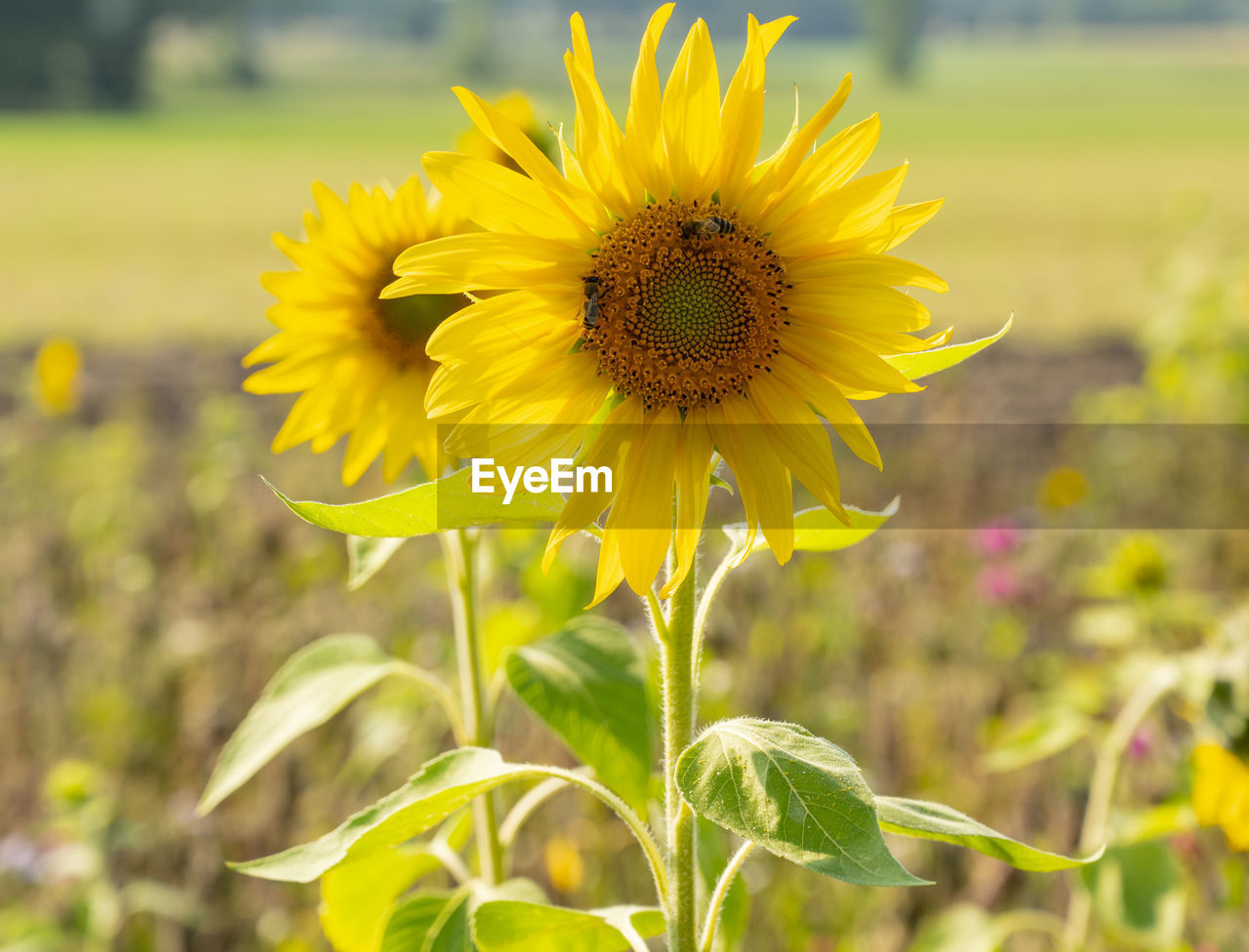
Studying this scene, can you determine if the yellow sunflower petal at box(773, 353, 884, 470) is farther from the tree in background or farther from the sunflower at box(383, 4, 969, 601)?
the tree in background

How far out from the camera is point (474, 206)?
777 mm

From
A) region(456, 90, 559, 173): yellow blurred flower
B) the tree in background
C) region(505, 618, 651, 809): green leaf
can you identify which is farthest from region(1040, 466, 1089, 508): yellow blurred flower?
the tree in background

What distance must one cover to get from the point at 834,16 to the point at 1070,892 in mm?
49564

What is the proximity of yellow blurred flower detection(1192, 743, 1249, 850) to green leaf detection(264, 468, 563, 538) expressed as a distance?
108 centimetres

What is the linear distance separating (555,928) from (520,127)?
945 millimetres

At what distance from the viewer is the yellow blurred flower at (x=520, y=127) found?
1341 mm

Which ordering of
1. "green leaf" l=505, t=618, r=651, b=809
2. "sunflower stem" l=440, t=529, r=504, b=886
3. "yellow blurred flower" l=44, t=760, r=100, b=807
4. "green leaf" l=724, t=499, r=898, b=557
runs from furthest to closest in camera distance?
1. "yellow blurred flower" l=44, t=760, r=100, b=807
2. "sunflower stem" l=440, t=529, r=504, b=886
3. "green leaf" l=505, t=618, r=651, b=809
4. "green leaf" l=724, t=499, r=898, b=557

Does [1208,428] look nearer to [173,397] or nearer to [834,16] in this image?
[173,397]

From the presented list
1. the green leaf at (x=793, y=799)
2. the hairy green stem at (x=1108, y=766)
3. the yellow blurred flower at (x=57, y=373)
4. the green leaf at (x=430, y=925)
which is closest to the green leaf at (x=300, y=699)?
the green leaf at (x=430, y=925)

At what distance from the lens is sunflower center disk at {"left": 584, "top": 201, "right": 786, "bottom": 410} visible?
0.82m

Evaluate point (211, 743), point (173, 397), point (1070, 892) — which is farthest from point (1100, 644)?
point (173, 397)

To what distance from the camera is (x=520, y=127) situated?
4.57ft

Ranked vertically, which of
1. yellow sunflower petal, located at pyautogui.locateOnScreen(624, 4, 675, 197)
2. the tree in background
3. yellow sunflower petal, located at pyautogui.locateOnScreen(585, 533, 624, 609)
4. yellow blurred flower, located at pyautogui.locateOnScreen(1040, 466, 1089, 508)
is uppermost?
the tree in background

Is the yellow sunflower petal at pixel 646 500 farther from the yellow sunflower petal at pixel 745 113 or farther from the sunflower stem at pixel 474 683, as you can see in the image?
the sunflower stem at pixel 474 683
